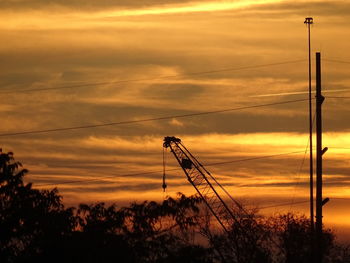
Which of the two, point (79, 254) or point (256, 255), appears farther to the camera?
point (256, 255)

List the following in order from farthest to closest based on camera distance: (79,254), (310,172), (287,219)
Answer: (287,219) → (310,172) → (79,254)

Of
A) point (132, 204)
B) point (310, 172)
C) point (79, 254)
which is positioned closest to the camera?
point (79, 254)

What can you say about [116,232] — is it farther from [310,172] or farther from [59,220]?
[310,172]

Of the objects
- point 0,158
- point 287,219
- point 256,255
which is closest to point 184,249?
point 0,158

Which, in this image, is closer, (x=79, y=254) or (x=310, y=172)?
(x=79, y=254)

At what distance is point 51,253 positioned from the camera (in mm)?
45031

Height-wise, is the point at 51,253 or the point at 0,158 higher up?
the point at 0,158

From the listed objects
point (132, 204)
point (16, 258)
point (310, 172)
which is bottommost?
point (16, 258)

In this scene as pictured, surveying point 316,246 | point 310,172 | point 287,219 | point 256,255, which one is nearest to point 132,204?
point 316,246

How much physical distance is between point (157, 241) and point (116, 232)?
2483 mm

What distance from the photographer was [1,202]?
4972 cm

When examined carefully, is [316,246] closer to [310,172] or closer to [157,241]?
[157,241]

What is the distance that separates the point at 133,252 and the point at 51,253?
3960 millimetres

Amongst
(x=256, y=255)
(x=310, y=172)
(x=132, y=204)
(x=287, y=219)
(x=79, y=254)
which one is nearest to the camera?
(x=79, y=254)
